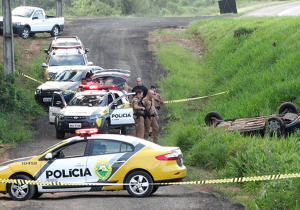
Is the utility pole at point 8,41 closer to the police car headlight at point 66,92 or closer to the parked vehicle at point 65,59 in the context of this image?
the police car headlight at point 66,92

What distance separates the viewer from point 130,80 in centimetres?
2603

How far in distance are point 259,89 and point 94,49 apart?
14625 millimetres

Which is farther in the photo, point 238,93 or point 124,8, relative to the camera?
point 124,8

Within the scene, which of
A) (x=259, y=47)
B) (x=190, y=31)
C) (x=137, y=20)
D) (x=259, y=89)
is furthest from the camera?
(x=137, y=20)

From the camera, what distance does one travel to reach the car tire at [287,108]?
52.7 ft

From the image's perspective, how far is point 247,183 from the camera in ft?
36.7

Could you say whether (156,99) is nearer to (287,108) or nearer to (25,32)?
(287,108)

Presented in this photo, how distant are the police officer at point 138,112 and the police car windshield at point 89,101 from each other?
1.57 meters

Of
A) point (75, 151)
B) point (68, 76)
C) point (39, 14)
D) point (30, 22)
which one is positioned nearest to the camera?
point (75, 151)

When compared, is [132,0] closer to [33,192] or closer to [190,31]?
[190,31]

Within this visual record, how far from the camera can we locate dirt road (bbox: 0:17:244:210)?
9859 millimetres

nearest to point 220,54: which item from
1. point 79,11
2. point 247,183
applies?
point 247,183

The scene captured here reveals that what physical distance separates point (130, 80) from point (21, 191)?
15.9 metres

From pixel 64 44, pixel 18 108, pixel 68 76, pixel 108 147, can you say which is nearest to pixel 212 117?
pixel 108 147
